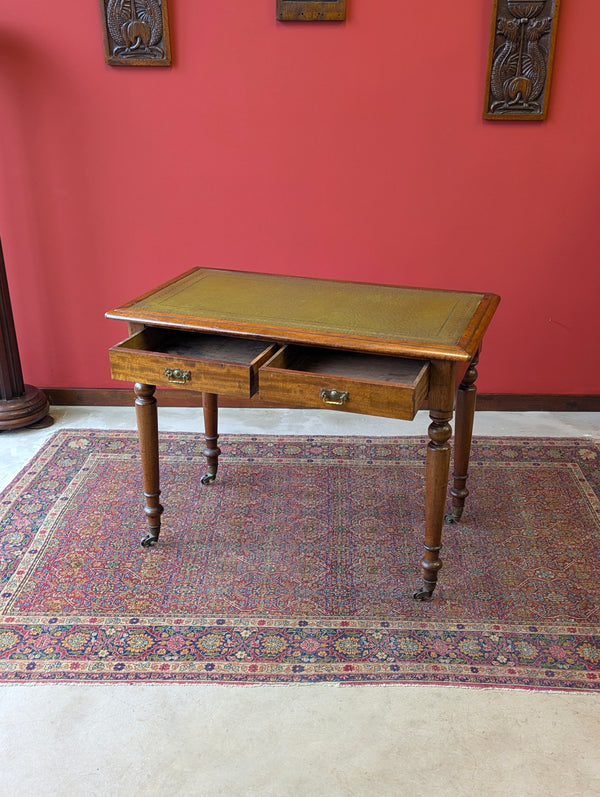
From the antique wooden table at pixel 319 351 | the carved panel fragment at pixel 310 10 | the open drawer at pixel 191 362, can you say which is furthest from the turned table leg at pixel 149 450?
the carved panel fragment at pixel 310 10

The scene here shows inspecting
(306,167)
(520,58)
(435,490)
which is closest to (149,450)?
(435,490)

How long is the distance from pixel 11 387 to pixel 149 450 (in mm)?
1260

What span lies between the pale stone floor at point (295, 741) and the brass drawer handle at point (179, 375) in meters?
0.85

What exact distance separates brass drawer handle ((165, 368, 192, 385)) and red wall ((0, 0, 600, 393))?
1.37 metres

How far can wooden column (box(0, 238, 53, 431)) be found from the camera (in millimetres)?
3354

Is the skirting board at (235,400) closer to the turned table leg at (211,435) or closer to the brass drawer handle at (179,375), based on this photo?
the turned table leg at (211,435)

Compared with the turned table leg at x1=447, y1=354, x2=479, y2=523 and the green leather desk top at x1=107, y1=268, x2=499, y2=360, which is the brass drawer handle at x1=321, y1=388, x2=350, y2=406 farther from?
the turned table leg at x1=447, y1=354, x2=479, y2=523

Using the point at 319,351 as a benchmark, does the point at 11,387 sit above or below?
below

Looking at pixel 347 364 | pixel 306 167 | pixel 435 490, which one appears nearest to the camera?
pixel 435 490

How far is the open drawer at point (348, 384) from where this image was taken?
201 centimetres

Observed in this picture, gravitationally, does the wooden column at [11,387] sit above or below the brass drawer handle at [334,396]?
below

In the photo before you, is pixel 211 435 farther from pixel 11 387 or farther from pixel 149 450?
pixel 11 387

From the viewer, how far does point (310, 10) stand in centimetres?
308

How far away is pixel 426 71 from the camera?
124 inches
